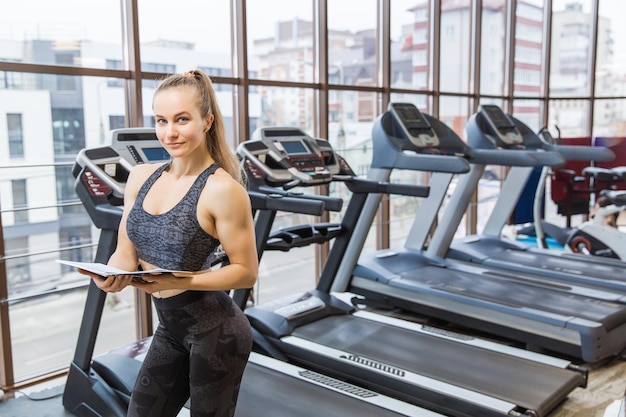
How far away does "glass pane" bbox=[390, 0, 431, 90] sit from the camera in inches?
243

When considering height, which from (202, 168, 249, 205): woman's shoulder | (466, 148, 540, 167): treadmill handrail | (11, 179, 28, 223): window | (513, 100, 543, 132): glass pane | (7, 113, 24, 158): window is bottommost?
(11, 179, 28, 223): window

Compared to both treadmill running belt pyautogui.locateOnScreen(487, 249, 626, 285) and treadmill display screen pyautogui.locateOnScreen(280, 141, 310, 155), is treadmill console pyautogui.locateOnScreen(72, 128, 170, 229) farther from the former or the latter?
treadmill running belt pyautogui.locateOnScreen(487, 249, 626, 285)

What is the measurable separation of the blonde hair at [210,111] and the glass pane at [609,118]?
7.55 metres

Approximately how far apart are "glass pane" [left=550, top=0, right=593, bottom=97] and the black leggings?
A: 7.34 metres

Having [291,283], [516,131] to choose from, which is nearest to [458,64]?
[516,131]

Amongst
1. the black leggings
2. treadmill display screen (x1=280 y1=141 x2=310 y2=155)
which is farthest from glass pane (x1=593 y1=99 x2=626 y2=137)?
the black leggings

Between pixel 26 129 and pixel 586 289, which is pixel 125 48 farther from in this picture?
pixel 586 289

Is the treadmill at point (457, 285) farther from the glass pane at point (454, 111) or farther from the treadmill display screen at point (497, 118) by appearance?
the glass pane at point (454, 111)

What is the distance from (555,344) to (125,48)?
3.22 metres

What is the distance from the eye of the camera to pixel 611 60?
26.6 ft

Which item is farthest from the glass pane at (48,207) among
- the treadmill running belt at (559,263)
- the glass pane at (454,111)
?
the glass pane at (454,111)

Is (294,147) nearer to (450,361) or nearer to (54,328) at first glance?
(450,361)

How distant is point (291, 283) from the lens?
5.49 meters

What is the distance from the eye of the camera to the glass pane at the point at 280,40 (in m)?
4.73
